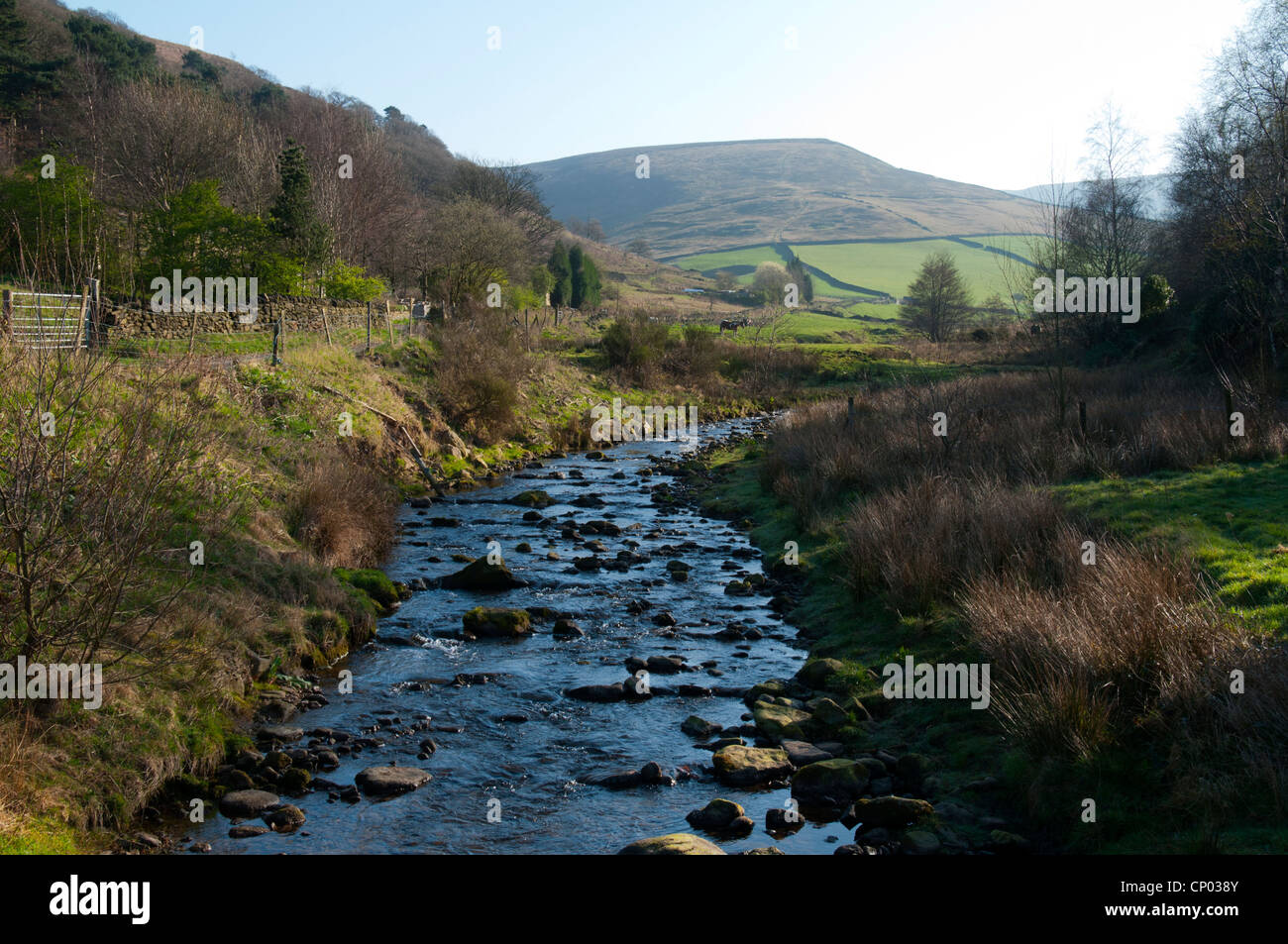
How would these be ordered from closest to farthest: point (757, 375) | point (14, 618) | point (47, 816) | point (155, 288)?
point (47, 816)
point (14, 618)
point (155, 288)
point (757, 375)

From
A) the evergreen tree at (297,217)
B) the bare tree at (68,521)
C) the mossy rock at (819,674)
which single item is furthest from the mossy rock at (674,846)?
the evergreen tree at (297,217)

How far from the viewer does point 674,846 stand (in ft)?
→ 26.5

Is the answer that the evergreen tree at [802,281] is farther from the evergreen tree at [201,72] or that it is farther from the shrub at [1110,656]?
the shrub at [1110,656]

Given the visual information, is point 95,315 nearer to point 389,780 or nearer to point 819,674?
point 389,780

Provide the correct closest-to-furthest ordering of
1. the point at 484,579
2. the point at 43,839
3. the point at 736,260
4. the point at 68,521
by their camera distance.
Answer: the point at 43,839 → the point at 68,521 → the point at 484,579 → the point at 736,260

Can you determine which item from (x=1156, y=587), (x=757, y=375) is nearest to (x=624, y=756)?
(x=1156, y=587)

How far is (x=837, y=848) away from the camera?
8.52 m

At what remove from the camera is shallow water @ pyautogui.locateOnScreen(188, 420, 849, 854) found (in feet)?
29.5

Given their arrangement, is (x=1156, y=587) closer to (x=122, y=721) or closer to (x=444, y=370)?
(x=122, y=721)

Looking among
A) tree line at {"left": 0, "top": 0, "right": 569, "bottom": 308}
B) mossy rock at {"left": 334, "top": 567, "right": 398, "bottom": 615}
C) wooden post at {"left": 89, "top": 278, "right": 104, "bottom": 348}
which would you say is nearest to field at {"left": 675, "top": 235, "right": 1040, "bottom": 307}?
tree line at {"left": 0, "top": 0, "right": 569, "bottom": 308}

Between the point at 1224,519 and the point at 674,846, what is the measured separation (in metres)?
11.2

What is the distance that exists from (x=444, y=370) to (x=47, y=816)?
27.5 metres

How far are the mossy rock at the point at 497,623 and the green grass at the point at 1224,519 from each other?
975 centimetres
